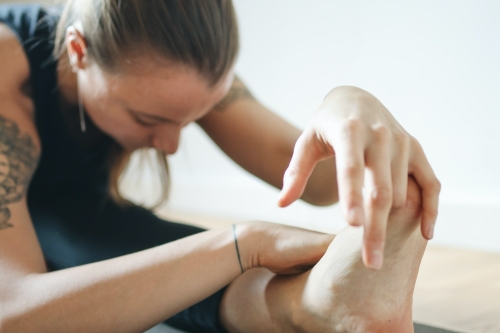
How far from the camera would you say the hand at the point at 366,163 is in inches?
17.3

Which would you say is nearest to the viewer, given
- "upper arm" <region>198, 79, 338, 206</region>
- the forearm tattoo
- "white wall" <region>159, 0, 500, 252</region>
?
the forearm tattoo

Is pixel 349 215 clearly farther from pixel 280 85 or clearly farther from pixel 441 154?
pixel 280 85

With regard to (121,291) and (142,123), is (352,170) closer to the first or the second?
(121,291)

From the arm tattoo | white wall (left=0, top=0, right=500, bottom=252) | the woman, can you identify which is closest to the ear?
the woman

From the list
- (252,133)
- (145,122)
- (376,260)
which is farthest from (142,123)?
(376,260)

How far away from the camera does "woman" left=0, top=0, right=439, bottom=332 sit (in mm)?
527

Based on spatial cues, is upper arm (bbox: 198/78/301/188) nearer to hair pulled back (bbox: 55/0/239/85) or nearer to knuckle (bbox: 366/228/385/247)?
hair pulled back (bbox: 55/0/239/85)

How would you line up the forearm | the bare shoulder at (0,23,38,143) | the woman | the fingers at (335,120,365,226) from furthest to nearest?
the bare shoulder at (0,23,38,143), the forearm, the woman, the fingers at (335,120,365,226)

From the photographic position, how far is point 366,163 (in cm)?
48

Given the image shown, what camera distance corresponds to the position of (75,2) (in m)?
0.92

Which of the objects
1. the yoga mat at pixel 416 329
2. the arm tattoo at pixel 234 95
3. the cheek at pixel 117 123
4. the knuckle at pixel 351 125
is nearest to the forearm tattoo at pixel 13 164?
the cheek at pixel 117 123

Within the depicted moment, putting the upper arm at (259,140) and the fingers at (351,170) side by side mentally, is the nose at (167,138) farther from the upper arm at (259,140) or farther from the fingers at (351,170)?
the fingers at (351,170)

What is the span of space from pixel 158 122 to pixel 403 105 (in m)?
0.97

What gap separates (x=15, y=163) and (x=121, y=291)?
318 mm
